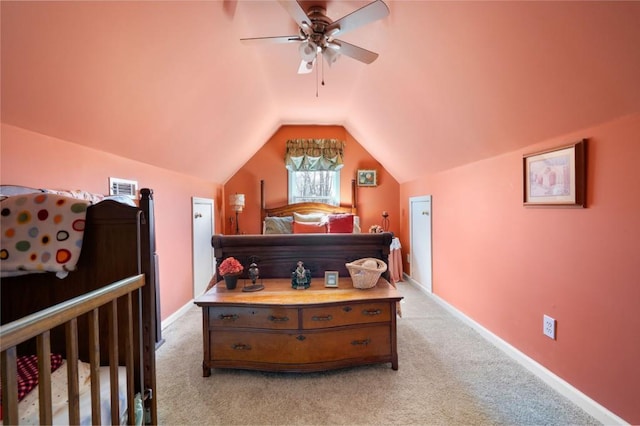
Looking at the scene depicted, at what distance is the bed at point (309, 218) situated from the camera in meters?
4.25

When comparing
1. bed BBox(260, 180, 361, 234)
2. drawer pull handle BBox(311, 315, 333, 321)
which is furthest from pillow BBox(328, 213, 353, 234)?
drawer pull handle BBox(311, 315, 333, 321)

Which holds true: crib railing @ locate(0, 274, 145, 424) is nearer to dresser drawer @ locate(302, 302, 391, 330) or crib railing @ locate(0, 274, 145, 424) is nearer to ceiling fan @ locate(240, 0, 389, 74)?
dresser drawer @ locate(302, 302, 391, 330)

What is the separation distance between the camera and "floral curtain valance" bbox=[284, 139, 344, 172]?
4.91 m

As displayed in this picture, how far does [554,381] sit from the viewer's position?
179 centimetres

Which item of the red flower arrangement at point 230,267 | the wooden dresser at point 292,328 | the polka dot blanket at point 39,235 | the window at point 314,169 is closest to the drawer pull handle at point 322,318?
the wooden dresser at point 292,328

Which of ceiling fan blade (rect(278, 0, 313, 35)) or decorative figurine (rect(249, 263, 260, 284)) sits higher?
ceiling fan blade (rect(278, 0, 313, 35))

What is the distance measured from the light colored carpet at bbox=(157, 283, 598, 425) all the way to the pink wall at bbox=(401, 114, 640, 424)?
258mm

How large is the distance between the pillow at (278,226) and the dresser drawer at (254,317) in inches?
105

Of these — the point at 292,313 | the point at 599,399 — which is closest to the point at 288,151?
the point at 292,313

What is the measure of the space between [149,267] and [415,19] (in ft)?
7.25

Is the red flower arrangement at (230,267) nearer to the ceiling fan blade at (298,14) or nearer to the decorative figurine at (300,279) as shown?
the decorative figurine at (300,279)

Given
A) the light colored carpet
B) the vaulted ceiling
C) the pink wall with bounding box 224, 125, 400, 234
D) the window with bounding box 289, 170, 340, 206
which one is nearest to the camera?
the vaulted ceiling

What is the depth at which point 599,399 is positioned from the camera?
1523 millimetres

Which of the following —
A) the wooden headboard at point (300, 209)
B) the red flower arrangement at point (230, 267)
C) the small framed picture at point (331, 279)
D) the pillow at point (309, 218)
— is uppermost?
the wooden headboard at point (300, 209)
